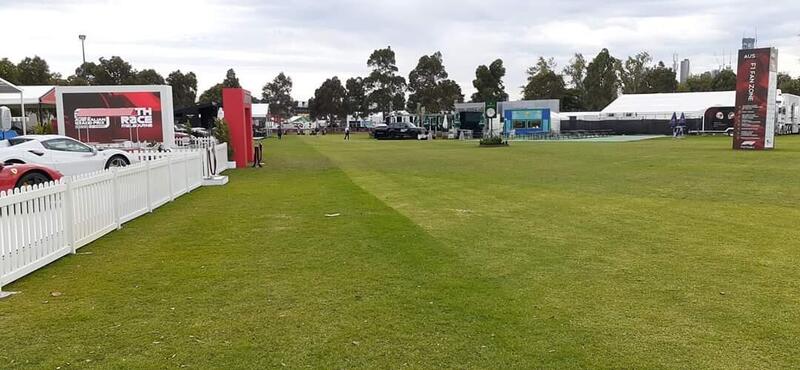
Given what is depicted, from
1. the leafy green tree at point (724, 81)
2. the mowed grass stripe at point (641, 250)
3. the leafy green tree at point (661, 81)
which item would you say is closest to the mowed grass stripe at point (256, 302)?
the mowed grass stripe at point (641, 250)

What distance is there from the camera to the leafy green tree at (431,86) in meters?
94.1

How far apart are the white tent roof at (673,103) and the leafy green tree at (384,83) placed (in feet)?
136

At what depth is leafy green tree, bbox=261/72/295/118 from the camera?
4983 inches

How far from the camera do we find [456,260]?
7.06 m

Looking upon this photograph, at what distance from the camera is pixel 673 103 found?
60.1 m

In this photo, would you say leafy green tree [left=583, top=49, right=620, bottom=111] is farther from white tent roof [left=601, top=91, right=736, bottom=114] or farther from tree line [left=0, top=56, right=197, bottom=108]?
tree line [left=0, top=56, right=197, bottom=108]

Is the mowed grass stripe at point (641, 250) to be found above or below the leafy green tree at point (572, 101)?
below

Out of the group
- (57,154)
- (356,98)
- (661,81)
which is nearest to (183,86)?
(356,98)

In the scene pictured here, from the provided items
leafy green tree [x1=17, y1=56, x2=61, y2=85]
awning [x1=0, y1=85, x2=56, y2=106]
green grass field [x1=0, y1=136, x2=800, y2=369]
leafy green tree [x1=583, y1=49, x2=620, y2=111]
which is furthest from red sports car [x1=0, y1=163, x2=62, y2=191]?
leafy green tree [x1=583, y1=49, x2=620, y2=111]

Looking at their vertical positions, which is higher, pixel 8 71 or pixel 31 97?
pixel 8 71

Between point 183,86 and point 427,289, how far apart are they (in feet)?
296

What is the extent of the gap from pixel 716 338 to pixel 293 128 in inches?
3180

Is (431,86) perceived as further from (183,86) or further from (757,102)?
(757,102)

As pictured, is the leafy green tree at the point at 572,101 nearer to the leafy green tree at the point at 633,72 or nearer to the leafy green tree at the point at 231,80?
the leafy green tree at the point at 633,72
